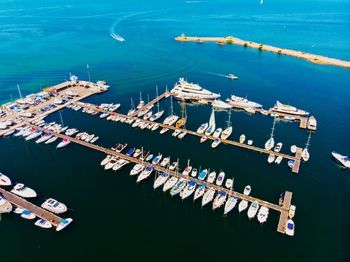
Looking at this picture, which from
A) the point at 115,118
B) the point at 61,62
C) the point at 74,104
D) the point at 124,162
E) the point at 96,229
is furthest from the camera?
the point at 61,62

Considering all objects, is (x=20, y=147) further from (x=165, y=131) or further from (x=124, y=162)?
(x=165, y=131)

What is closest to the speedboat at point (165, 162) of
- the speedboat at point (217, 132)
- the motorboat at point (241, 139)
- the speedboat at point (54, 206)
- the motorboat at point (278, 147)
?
the speedboat at point (217, 132)

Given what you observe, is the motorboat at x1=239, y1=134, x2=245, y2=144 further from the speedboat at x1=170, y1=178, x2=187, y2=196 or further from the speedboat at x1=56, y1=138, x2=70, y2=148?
the speedboat at x1=56, y1=138, x2=70, y2=148

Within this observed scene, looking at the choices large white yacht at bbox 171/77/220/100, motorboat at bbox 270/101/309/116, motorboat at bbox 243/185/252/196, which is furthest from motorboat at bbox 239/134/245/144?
large white yacht at bbox 171/77/220/100

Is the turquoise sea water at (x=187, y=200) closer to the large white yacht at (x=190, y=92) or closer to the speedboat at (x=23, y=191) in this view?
the speedboat at (x=23, y=191)

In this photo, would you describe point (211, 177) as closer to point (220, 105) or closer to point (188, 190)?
point (188, 190)

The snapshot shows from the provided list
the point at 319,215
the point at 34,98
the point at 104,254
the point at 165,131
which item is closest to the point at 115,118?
the point at 165,131
